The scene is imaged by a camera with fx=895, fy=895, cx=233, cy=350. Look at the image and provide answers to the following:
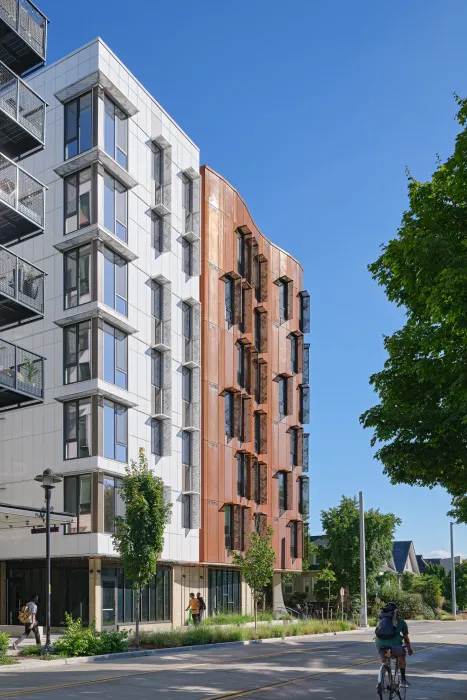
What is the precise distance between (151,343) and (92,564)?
35.4 ft

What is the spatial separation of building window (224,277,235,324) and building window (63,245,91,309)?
13783 millimetres

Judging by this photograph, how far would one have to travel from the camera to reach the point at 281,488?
188 ft

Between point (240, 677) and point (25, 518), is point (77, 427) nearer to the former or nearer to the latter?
point (25, 518)

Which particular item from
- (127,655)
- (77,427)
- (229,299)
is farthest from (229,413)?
(127,655)

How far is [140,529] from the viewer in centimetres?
2998

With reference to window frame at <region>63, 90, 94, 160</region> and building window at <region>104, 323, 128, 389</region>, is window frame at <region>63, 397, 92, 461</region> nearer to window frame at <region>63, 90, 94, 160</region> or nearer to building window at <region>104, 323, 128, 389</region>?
building window at <region>104, 323, 128, 389</region>

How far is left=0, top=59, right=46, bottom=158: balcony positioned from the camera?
28.3m

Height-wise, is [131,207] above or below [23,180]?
above

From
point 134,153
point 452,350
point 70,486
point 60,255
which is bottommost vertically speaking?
point 70,486

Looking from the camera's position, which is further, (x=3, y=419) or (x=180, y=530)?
(x=180, y=530)

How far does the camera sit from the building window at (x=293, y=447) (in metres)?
59.5

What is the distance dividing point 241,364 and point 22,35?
27135mm

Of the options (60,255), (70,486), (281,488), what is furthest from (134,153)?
(281,488)

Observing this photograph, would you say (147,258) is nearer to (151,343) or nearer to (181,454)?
(151,343)
